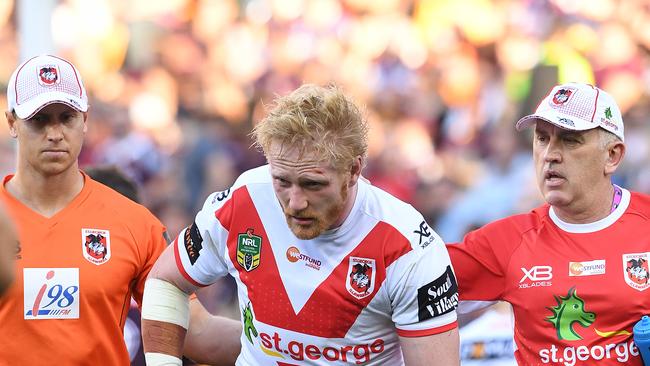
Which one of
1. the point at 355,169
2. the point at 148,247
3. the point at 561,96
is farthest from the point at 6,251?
the point at 561,96

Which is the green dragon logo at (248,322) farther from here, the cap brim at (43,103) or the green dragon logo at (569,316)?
the green dragon logo at (569,316)

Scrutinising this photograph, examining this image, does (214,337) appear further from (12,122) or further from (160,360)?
(12,122)

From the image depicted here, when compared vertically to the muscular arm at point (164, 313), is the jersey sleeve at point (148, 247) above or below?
above

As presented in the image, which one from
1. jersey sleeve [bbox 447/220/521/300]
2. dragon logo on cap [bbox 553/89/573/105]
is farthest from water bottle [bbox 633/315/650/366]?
dragon logo on cap [bbox 553/89/573/105]

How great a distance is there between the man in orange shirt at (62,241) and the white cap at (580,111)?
5.92 ft

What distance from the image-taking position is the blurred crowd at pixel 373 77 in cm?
1198

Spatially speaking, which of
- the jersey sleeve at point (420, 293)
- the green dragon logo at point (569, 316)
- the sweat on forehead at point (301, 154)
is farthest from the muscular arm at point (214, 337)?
the green dragon logo at point (569, 316)

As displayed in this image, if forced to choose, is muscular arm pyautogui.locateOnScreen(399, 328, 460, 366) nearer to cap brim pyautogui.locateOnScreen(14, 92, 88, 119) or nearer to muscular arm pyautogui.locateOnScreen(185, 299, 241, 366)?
muscular arm pyautogui.locateOnScreen(185, 299, 241, 366)

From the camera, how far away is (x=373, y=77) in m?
14.0

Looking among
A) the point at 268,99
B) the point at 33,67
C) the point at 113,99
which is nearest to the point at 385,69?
the point at 268,99

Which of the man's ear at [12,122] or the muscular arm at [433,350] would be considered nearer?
the muscular arm at [433,350]

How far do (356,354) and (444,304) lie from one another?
43 centimetres

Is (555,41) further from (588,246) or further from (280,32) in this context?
(588,246)

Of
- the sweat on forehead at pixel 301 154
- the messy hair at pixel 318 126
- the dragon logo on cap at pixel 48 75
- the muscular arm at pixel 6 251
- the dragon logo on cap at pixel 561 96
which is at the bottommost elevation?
the muscular arm at pixel 6 251
